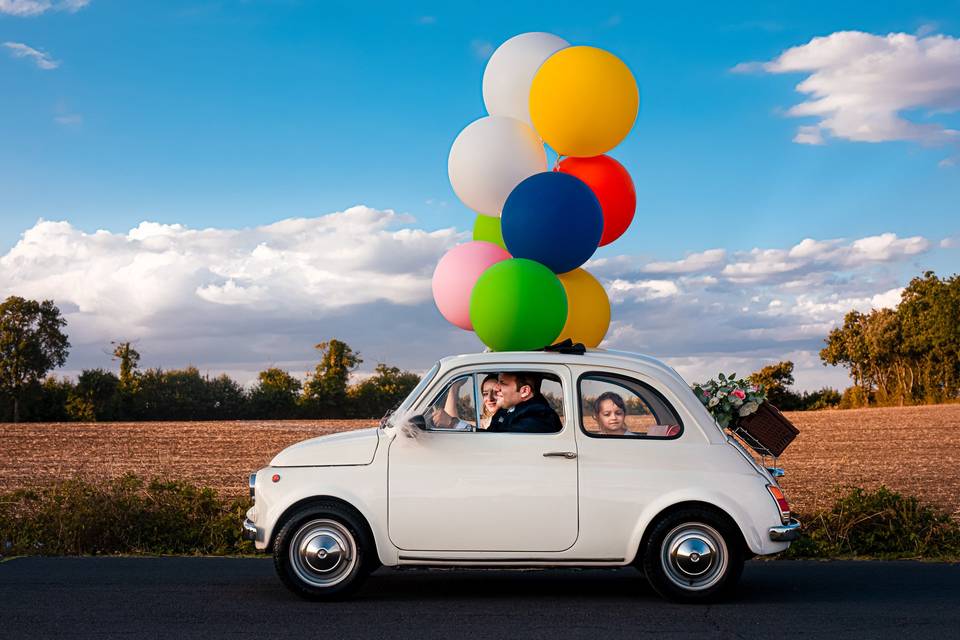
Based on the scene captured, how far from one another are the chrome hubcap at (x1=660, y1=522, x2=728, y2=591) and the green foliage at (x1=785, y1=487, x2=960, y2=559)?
12.0 ft

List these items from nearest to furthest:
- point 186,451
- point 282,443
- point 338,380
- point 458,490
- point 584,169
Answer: point 458,490 → point 584,169 → point 186,451 → point 282,443 → point 338,380

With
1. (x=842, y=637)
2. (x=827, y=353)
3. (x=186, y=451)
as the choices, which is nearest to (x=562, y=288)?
(x=842, y=637)

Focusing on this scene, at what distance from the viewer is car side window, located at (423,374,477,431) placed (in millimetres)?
8594

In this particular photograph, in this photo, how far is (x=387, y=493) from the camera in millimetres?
8492

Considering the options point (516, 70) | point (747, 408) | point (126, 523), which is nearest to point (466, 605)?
point (747, 408)

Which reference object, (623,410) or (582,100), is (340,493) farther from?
(582,100)

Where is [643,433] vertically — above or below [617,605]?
above

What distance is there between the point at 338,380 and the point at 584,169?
112ft

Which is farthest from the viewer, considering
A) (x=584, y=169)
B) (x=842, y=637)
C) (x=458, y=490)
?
(x=584, y=169)

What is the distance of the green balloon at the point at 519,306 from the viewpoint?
9.98m

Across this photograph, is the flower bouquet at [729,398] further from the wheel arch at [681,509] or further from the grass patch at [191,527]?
the grass patch at [191,527]

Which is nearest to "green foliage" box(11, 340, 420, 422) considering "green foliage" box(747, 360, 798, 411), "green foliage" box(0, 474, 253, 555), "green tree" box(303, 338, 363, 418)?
"green tree" box(303, 338, 363, 418)

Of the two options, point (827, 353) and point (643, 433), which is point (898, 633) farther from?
point (827, 353)

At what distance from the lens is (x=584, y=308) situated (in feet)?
36.8
